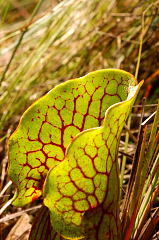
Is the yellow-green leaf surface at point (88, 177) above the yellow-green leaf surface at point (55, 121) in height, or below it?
below

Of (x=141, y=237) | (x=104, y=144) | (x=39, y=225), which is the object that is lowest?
(x=141, y=237)

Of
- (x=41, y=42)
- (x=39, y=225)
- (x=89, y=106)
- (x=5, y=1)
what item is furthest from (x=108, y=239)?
(x=5, y=1)

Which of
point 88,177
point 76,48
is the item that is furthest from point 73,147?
point 76,48

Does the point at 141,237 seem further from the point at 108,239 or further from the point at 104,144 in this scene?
the point at 104,144

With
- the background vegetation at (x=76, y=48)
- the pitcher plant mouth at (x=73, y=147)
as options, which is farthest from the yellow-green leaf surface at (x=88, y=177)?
the background vegetation at (x=76, y=48)

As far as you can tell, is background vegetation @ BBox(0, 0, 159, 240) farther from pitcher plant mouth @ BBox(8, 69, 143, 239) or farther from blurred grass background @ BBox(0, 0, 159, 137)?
pitcher plant mouth @ BBox(8, 69, 143, 239)

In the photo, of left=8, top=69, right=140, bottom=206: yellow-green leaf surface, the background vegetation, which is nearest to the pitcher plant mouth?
left=8, top=69, right=140, bottom=206: yellow-green leaf surface

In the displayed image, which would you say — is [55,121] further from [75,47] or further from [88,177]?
[75,47]

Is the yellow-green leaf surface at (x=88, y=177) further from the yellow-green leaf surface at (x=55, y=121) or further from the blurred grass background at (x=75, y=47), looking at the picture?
the blurred grass background at (x=75, y=47)
